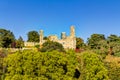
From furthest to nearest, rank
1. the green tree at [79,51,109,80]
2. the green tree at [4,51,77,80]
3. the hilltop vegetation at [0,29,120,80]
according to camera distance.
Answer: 1. the green tree at [79,51,109,80]
2. the hilltop vegetation at [0,29,120,80]
3. the green tree at [4,51,77,80]

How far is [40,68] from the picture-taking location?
29.4 m

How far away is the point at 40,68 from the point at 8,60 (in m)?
3.73

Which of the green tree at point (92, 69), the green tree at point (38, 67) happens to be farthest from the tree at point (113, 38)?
the green tree at point (38, 67)

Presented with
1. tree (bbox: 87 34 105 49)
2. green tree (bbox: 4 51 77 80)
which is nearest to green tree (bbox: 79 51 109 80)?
green tree (bbox: 4 51 77 80)

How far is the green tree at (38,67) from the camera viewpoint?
29.1m

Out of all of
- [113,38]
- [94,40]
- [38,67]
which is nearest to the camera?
[38,67]

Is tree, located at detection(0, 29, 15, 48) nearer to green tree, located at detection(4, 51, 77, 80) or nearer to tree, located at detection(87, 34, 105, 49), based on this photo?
tree, located at detection(87, 34, 105, 49)

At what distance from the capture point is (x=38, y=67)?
29.4 meters

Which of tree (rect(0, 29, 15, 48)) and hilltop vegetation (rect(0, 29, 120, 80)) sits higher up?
tree (rect(0, 29, 15, 48))

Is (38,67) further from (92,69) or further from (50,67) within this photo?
(92,69)

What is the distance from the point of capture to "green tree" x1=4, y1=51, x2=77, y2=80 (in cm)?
2906

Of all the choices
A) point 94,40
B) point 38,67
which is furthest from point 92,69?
point 94,40

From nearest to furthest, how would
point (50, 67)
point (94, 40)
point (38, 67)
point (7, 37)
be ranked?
point (38, 67) → point (50, 67) → point (7, 37) → point (94, 40)

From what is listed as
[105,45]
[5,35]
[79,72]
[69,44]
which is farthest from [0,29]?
[79,72]
